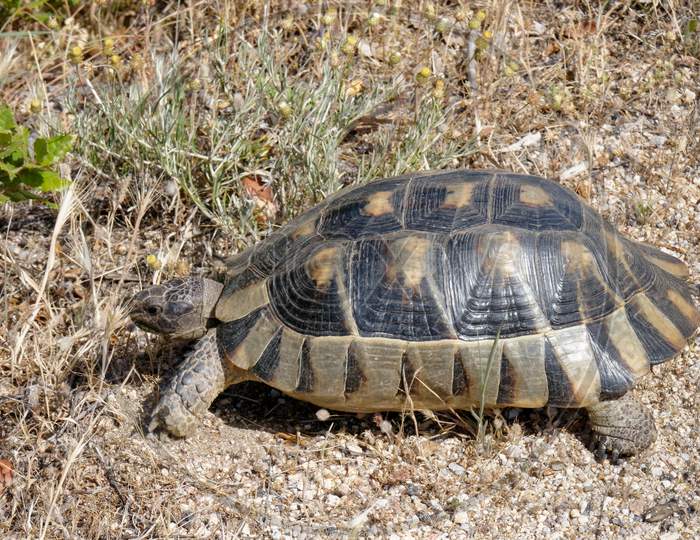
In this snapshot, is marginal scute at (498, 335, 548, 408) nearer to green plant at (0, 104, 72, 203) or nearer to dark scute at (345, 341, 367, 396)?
dark scute at (345, 341, 367, 396)

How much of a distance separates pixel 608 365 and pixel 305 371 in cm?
120

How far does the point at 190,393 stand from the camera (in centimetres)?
373

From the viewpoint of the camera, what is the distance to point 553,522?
11.2 ft

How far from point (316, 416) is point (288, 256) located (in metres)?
0.72

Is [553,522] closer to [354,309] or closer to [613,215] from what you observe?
[354,309]

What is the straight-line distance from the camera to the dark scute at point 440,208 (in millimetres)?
3562

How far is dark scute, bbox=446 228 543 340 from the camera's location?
11.3 feet

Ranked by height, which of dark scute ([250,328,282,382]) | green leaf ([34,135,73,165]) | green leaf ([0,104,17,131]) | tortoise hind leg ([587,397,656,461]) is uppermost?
green leaf ([0,104,17,131])

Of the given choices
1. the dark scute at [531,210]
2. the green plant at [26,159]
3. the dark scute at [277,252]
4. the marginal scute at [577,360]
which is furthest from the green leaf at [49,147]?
the marginal scute at [577,360]

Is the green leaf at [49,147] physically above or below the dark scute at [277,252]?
above

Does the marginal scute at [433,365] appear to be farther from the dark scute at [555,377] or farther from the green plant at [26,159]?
the green plant at [26,159]

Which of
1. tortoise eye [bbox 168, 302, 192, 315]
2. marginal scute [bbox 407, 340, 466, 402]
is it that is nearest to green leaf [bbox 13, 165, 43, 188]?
tortoise eye [bbox 168, 302, 192, 315]

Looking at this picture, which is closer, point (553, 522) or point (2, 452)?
point (553, 522)

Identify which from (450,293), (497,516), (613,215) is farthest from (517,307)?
(613,215)
